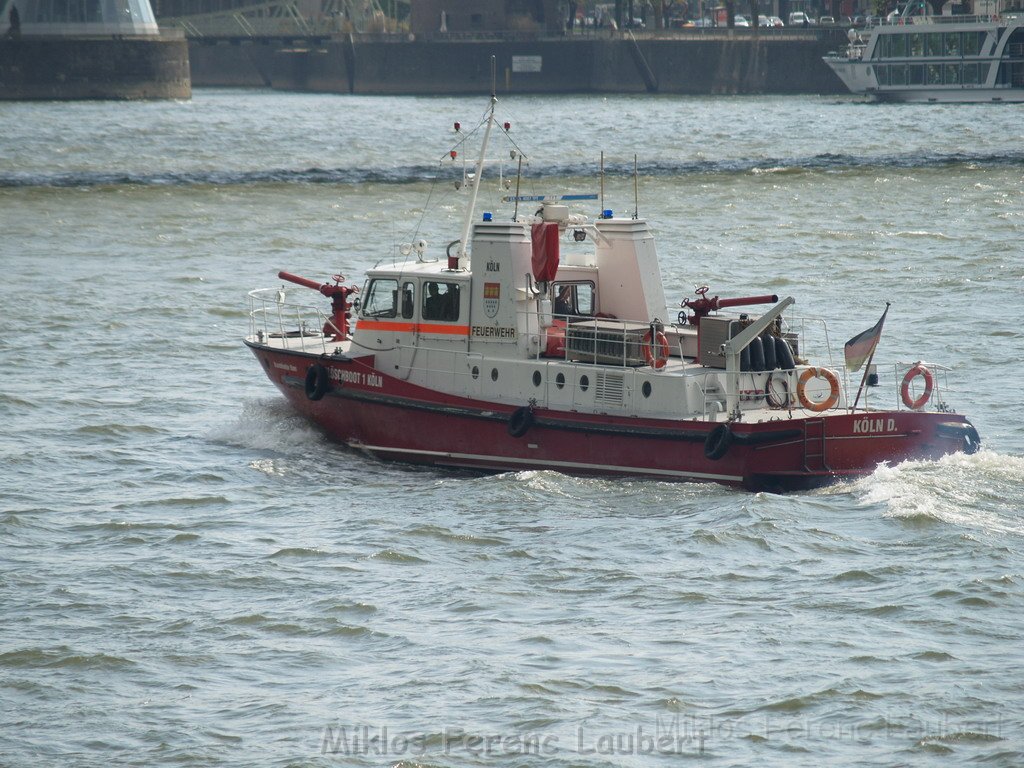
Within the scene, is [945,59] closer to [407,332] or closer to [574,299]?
[574,299]

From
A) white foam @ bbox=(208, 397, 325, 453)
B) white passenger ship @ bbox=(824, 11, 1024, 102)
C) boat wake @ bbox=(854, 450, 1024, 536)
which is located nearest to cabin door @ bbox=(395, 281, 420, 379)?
white foam @ bbox=(208, 397, 325, 453)

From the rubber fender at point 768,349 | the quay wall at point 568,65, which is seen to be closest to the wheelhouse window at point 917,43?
the quay wall at point 568,65

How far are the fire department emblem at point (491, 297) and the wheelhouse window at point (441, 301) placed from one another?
47 centimetres

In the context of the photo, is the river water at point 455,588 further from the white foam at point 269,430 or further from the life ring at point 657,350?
the life ring at point 657,350

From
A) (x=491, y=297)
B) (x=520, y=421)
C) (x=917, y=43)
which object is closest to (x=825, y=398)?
(x=520, y=421)

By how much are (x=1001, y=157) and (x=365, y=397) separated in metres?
48.4

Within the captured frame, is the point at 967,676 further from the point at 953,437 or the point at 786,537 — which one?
the point at 953,437

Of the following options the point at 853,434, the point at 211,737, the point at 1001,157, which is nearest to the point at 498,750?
the point at 211,737

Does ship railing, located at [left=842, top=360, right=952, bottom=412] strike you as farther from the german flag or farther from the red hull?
the red hull

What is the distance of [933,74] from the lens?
327 feet

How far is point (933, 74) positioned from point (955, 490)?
284ft

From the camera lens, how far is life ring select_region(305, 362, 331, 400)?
22219 millimetres

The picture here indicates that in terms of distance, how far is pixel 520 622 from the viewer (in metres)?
15.5

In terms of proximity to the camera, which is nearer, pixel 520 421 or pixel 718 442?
Result: pixel 718 442
